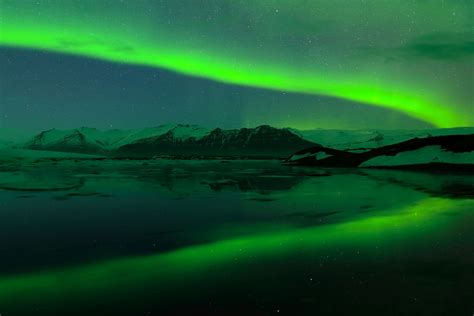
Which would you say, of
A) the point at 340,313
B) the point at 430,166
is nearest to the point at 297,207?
the point at 340,313

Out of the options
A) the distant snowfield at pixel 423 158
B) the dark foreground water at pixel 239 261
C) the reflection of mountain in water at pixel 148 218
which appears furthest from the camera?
the distant snowfield at pixel 423 158

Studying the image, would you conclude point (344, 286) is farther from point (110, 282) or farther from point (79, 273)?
point (79, 273)

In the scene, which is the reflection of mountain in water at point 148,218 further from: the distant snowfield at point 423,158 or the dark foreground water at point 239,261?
the distant snowfield at point 423,158

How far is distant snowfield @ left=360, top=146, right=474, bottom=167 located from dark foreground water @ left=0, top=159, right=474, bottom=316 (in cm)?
4344

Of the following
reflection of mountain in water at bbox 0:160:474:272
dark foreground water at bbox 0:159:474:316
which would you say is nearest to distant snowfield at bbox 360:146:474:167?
reflection of mountain in water at bbox 0:160:474:272

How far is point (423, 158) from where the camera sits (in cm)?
6166

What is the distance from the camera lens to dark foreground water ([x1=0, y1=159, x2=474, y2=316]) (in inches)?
267

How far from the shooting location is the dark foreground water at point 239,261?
678 centimetres

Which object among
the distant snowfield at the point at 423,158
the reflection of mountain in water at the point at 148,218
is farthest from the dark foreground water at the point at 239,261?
the distant snowfield at the point at 423,158

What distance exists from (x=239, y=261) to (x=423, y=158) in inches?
2275

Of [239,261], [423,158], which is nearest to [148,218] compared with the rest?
[239,261]

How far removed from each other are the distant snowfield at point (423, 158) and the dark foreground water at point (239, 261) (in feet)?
143

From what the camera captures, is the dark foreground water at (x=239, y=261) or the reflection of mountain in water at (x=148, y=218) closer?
the dark foreground water at (x=239, y=261)

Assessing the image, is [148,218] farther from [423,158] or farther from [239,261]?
[423,158]
